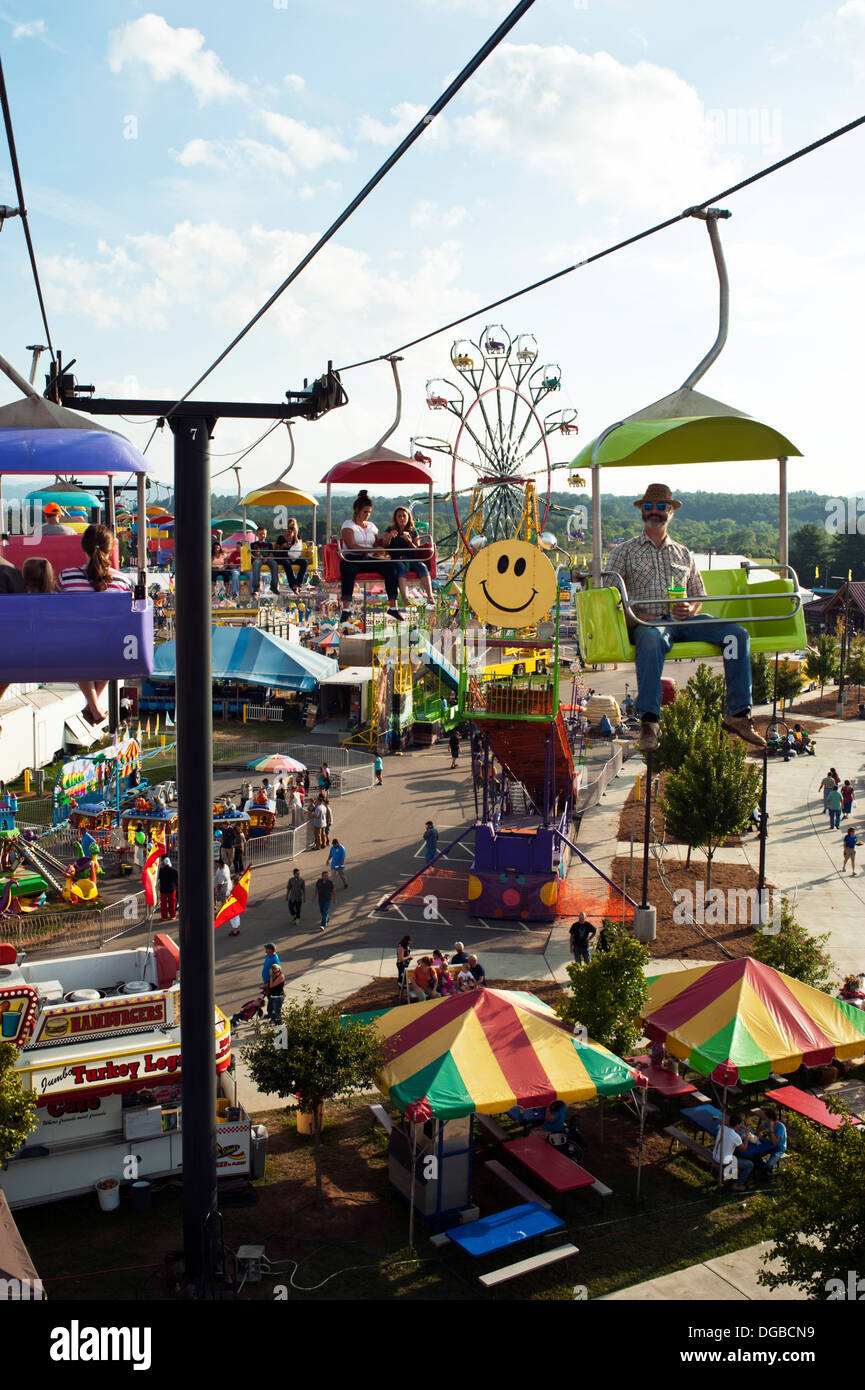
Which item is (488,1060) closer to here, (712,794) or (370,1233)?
(370,1233)

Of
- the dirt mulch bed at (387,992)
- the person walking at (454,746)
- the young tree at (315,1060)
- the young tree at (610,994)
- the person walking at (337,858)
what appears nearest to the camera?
the young tree at (315,1060)

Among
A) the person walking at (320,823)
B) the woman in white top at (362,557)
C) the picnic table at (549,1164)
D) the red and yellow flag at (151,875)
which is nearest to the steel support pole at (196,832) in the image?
the woman in white top at (362,557)

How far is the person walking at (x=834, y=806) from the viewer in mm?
28438

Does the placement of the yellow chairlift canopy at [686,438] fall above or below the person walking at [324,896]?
above

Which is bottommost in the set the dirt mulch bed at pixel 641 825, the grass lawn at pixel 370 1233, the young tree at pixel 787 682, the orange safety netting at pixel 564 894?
the grass lawn at pixel 370 1233

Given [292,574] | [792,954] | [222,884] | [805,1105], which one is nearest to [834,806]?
[792,954]

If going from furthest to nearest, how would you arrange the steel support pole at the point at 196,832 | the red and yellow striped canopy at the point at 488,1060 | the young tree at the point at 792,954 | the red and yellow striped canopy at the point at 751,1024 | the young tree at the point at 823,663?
the young tree at the point at 823,663 → the young tree at the point at 792,954 → the red and yellow striped canopy at the point at 751,1024 → the red and yellow striped canopy at the point at 488,1060 → the steel support pole at the point at 196,832

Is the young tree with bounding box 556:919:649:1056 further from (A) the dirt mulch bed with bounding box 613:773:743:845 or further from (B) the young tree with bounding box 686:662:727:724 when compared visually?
(B) the young tree with bounding box 686:662:727:724

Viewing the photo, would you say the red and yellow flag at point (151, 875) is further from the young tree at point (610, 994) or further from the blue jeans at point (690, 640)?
the blue jeans at point (690, 640)

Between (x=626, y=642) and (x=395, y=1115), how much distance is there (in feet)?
24.9

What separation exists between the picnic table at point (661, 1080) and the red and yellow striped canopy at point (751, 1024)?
2.52 feet

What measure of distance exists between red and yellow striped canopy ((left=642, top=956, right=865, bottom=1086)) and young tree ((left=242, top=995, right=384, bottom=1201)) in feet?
12.0
